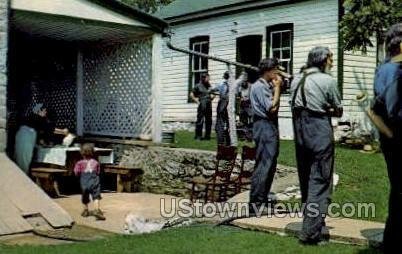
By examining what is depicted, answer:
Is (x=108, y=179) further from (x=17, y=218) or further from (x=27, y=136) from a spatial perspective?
(x=17, y=218)

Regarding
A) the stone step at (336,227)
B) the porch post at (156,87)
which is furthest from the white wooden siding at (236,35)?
the stone step at (336,227)

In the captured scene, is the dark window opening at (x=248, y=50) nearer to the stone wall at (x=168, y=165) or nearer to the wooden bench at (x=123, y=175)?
the stone wall at (x=168, y=165)

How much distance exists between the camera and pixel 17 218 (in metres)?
8.38

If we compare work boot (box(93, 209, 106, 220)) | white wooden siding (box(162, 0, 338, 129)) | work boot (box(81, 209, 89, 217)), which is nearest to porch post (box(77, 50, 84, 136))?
white wooden siding (box(162, 0, 338, 129))

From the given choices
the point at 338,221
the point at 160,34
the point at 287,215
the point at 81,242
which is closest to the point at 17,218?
the point at 81,242

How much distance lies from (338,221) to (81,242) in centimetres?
299

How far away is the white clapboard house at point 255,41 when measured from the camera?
15992 millimetres

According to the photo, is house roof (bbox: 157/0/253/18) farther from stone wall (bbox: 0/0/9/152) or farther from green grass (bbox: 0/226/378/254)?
A: green grass (bbox: 0/226/378/254)

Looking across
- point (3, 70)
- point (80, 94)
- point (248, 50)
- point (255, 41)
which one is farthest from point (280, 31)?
point (3, 70)

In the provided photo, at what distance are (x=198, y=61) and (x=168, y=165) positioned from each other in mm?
9007

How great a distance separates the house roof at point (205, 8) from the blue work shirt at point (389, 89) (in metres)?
12.5

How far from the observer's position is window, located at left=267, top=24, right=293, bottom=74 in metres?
17.3

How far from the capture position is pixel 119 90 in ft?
49.6

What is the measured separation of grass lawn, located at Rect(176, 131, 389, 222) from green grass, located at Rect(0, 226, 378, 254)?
5.42ft
